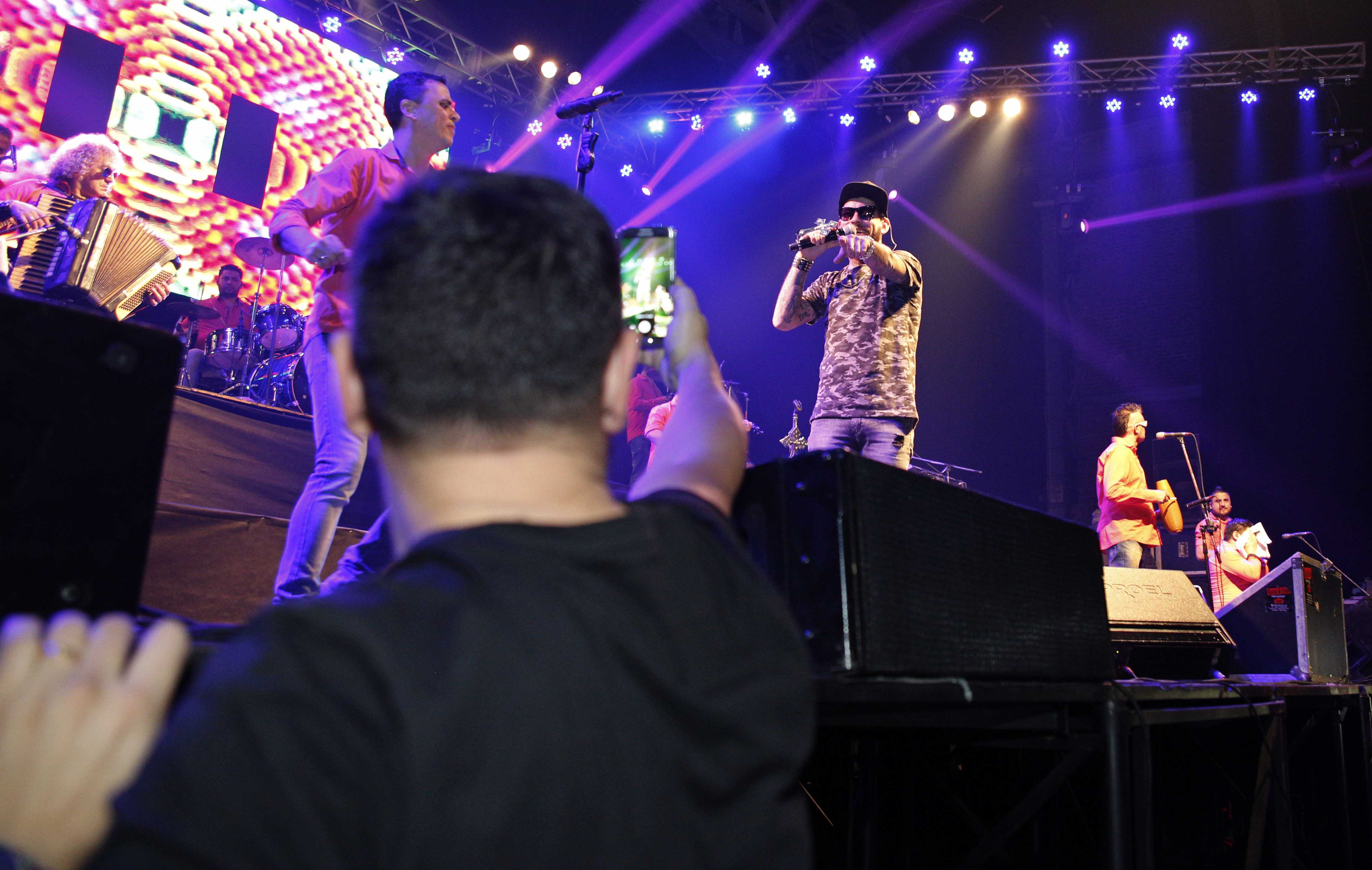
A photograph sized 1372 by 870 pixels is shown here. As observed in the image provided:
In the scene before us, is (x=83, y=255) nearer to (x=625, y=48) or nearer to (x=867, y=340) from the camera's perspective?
(x=867, y=340)

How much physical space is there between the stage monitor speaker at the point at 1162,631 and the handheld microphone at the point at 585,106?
287 centimetres

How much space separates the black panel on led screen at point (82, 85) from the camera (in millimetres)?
7207

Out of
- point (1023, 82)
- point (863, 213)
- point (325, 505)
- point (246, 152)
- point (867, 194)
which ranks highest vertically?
point (1023, 82)

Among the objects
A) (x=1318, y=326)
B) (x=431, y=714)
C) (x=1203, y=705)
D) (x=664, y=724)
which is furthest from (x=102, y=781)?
(x=1318, y=326)

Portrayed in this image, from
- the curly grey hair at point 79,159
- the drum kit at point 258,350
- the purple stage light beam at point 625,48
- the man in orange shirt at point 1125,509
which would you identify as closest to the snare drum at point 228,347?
the drum kit at point 258,350

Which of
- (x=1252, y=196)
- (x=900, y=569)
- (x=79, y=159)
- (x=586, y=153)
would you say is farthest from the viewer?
(x=1252, y=196)

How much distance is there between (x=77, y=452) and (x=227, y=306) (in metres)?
8.20

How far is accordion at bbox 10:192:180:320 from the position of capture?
475 cm

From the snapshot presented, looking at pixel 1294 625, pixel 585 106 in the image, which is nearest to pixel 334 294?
pixel 585 106

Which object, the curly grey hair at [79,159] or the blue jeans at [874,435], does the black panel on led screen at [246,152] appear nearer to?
the curly grey hair at [79,159]

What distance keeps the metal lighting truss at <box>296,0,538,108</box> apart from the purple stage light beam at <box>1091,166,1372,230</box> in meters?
8.17

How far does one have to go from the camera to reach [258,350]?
→ 7.44 metres

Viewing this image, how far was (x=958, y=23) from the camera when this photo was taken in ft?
35.7

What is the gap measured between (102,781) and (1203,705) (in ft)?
9.05
